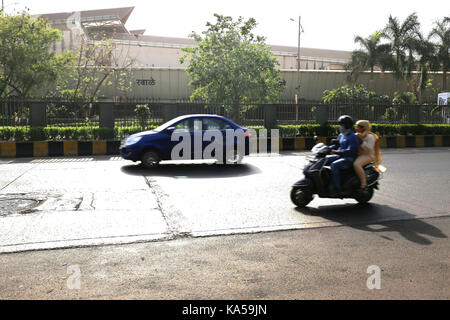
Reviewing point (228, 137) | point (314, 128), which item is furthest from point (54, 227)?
point (314, 128)

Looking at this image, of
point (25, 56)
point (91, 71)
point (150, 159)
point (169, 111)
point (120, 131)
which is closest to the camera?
point (150, 159)

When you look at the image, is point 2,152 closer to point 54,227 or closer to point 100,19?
point 54,227

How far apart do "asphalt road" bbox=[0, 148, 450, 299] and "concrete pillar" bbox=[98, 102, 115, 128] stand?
665 centimetres

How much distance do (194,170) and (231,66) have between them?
Result: 2200 cm

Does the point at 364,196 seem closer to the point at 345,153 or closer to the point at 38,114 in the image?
the point at 345,153

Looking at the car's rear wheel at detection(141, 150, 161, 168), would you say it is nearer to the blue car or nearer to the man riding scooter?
the blue car

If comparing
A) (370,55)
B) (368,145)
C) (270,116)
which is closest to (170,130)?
(368,145)

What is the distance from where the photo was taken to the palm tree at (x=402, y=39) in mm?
A: 41125

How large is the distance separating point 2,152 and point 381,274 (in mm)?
13105

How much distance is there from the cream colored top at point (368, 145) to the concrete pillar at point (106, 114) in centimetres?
1116

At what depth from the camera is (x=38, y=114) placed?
1564cm

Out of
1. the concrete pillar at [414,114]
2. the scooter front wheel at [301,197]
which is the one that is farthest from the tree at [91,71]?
the scooter front wheel at [301,197]

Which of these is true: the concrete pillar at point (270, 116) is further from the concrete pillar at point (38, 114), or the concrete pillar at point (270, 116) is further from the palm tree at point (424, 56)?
the palm tree at point (424, 56)

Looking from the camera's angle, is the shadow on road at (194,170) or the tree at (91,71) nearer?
the shadow on road at (194,170)
